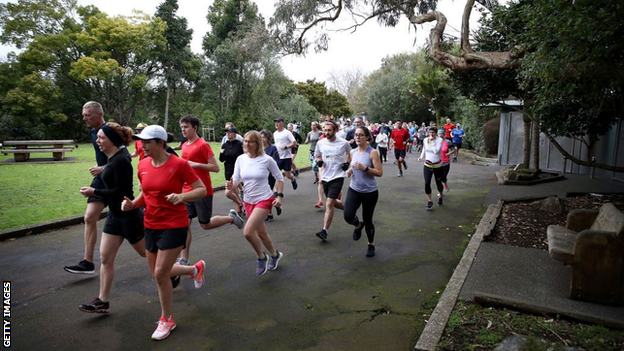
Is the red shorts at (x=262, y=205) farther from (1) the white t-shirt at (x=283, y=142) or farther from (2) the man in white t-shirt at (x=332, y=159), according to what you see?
(1) the white t-shirt at (x=283, y=142)

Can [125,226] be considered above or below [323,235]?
above

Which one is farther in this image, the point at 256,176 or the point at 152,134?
the point at 256,176

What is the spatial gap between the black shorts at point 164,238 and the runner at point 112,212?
53cm

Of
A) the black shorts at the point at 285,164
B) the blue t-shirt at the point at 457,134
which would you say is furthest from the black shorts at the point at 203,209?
the blue t-shirt at the point at 457,134

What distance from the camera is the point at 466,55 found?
8523 millimetres

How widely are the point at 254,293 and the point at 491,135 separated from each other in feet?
69.0

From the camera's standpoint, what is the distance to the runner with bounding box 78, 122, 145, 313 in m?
4.10

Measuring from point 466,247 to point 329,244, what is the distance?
205cm

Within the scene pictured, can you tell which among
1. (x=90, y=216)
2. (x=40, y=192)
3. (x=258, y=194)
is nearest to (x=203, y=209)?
(x=258, y=194)

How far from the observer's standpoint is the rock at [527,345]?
3.20 metres

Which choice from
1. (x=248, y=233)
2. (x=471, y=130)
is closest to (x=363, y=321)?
(x=248, y=233)

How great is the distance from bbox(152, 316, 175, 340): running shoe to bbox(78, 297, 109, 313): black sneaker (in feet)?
2.27

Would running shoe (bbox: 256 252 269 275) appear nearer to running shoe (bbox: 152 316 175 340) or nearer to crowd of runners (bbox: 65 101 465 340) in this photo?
crowd of runners (bbox: 65 101 465 340)

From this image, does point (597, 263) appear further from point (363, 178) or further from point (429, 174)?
point (429, 174)
